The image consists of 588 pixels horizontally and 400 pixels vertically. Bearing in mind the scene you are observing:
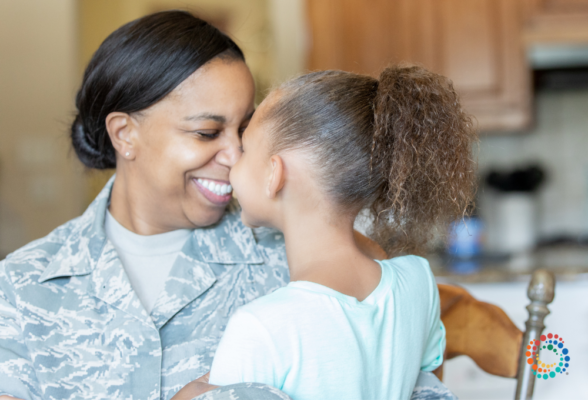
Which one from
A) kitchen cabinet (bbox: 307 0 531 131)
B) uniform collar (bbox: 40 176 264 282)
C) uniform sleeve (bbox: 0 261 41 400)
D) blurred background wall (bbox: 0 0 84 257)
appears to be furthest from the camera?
blurred background wall (bbox: 0 0 84 257)

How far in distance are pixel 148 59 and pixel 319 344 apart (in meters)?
0.64

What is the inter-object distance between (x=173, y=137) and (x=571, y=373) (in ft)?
5.57

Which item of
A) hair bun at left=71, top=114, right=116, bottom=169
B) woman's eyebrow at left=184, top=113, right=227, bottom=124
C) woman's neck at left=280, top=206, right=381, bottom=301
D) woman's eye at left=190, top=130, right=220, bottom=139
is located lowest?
woman's neck at left=280, top=206, right=381, bottom=301

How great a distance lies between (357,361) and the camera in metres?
0.68

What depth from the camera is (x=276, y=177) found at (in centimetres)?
76

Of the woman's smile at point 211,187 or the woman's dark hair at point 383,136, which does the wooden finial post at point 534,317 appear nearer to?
the woman's dark hair at point 383,136

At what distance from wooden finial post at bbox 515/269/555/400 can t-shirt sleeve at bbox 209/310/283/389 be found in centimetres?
57

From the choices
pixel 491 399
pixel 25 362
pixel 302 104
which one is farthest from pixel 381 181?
pixel 491 399

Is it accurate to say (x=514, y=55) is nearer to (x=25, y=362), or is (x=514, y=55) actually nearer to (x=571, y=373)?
(x=571, y=373)

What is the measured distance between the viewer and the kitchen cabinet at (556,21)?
2277 millimetres

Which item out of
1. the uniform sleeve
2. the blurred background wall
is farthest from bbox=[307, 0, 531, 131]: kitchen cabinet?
the uniform sleeve

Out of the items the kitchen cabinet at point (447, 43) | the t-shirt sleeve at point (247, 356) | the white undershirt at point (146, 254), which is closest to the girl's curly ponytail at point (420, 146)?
the t-shirt sleeve at point (247, 356)

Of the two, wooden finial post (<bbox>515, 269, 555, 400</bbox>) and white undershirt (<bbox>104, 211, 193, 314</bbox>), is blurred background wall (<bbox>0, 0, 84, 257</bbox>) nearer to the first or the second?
white undershirt (<bbox>104, 211, 193, 314</bbox>)

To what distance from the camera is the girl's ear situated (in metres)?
0.76
